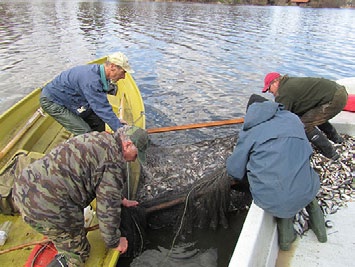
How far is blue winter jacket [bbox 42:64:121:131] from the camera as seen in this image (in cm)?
500

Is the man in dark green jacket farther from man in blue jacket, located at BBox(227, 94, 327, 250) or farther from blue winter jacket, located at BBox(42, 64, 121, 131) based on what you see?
blue winter jacket, located at BBox(42, 64, 121, 131)

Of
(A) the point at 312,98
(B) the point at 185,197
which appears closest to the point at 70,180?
(B) the point at 185,197

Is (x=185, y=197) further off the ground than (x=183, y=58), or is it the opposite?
(x=185, y=197)

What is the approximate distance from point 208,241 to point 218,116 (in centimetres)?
572

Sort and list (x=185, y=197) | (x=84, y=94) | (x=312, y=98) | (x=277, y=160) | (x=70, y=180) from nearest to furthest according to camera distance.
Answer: (x=70, y=180), (x=277, y=160), (x=185, y=197), (x=84, y=94), (x=312, y=98)

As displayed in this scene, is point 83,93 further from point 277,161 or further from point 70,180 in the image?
point 277,161

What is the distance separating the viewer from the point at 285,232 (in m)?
3.97

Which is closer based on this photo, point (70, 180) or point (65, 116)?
point (70, 180)

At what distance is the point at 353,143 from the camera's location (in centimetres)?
634

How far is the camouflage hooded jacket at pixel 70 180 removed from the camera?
294cm

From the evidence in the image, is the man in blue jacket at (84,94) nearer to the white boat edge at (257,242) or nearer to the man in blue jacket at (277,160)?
the man in blue jacket at (277,160)

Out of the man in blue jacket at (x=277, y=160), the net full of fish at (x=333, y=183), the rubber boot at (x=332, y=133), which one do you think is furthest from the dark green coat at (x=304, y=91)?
the man in blue jacket at (x=277, y=160)

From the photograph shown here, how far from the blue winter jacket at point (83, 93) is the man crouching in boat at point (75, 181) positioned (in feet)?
6.63

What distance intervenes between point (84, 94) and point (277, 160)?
3.27m
